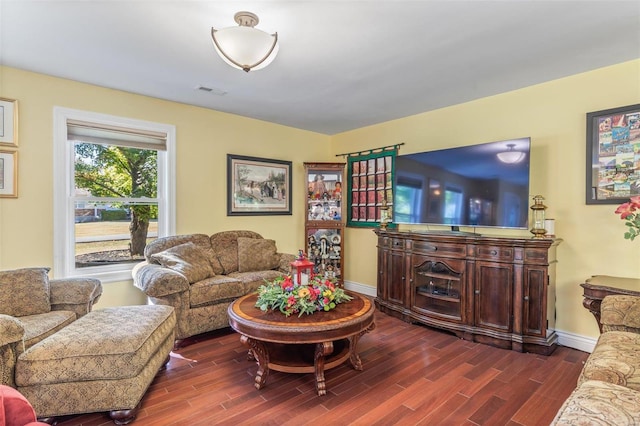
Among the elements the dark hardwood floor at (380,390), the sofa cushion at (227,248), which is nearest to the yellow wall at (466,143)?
the sofa cushion at (227,248)

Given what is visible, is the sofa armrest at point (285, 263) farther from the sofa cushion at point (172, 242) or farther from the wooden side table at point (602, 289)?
the wooden side table at point (602, 289)

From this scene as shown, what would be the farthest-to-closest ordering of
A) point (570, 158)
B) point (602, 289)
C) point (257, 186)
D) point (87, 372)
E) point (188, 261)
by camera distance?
1. point (257, 186)
2. point (188, 261)
3. point (570, 158)
4. point (602, 289)
5. point (87, 372)

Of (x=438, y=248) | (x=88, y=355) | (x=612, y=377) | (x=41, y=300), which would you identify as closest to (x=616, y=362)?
(x=612, y=377)

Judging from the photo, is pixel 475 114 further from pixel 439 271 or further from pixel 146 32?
pixel 146 32

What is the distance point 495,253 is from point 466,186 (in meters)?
0.77

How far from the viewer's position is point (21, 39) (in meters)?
2.40

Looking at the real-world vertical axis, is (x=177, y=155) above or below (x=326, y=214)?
above

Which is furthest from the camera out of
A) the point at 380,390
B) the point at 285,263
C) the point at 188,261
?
the point at 285,263

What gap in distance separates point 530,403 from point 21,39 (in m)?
4.43

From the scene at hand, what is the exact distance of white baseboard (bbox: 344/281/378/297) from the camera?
4800 millimetres

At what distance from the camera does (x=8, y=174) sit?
291 cm

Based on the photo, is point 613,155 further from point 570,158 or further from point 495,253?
point 495,253

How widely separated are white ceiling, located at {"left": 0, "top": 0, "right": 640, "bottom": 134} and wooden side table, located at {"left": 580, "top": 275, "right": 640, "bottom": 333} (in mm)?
1818

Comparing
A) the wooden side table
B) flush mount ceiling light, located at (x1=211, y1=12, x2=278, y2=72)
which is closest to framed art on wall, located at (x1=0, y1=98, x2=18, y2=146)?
flush mount ceiling light, located at (x1=211, y1=12, x2=278, y2=72)
